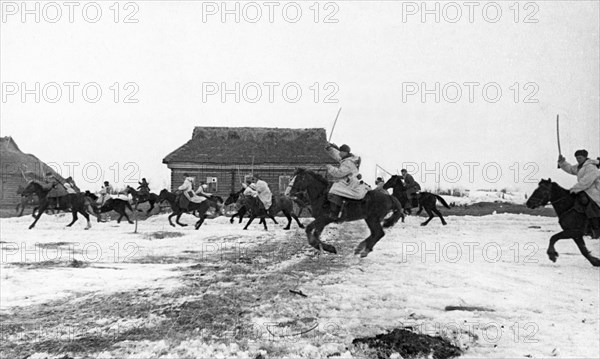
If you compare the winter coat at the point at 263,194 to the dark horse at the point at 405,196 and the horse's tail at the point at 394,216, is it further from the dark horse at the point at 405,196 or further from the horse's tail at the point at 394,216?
the horse's tail at the point at 394,216

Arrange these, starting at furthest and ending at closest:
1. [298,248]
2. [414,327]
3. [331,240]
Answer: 1. [331,240]
2. [298,248]
3. [414,327]

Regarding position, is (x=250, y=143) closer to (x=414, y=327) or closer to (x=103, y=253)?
(x=103, y=253)

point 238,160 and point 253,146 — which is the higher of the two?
point 253,146

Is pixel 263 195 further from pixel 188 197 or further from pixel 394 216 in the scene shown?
pixel 394 216

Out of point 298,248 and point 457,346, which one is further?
point 298,248

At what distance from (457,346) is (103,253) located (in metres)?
8.96

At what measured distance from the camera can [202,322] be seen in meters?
5.45

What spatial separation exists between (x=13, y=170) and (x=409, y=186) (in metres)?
31.9

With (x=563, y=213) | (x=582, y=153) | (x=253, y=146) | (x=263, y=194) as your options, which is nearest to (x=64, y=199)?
(x=263, y=194)

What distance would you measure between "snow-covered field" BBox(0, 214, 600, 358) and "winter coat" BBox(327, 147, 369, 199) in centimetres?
140

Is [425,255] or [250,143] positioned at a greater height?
[250,143]

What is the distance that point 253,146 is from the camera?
32.8 metres

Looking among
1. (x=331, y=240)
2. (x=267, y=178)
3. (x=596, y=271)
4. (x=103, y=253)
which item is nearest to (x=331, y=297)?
(x=596, y=271)

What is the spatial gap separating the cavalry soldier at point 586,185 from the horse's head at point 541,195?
0.55 m
